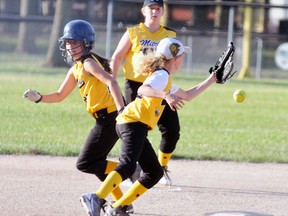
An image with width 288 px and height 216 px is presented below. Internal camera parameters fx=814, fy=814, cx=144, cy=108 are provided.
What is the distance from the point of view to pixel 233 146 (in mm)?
11383

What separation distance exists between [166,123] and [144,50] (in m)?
0.78

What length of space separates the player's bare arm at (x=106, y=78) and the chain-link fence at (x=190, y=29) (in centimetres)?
1540

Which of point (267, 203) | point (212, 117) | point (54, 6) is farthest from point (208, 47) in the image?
point (267, 203)

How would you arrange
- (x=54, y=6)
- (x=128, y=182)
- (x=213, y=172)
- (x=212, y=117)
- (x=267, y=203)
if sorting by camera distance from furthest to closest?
(x=54, y=6)
(x=212, y=117)
(x=213, y=172)
(x=128, y=182)
(x=267, y=203)

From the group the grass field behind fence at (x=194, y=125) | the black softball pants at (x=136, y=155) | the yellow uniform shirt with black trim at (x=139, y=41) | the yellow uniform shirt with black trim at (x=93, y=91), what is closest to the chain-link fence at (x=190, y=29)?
the grass field behind fence at (x=194, y=125)

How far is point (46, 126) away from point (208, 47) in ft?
51.0

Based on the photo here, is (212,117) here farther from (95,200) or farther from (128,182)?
(95,200)

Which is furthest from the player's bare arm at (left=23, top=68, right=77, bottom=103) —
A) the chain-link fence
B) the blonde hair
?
the chain-link fence

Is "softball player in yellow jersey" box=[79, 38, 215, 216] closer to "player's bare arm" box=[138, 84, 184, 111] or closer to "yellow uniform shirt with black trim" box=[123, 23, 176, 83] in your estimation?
"player's bare arm" box=[138, 84, 184, 111]

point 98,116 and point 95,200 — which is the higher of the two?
point 98,116

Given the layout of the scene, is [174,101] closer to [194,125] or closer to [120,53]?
[120,53]

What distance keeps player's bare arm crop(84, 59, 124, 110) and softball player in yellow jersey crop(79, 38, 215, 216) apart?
0.12 m

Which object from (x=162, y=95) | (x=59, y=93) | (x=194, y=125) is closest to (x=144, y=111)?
(x=162, y=95)

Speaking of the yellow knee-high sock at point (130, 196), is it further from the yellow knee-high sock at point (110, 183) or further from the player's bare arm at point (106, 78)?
the player's bare arm at point (106, 78)
